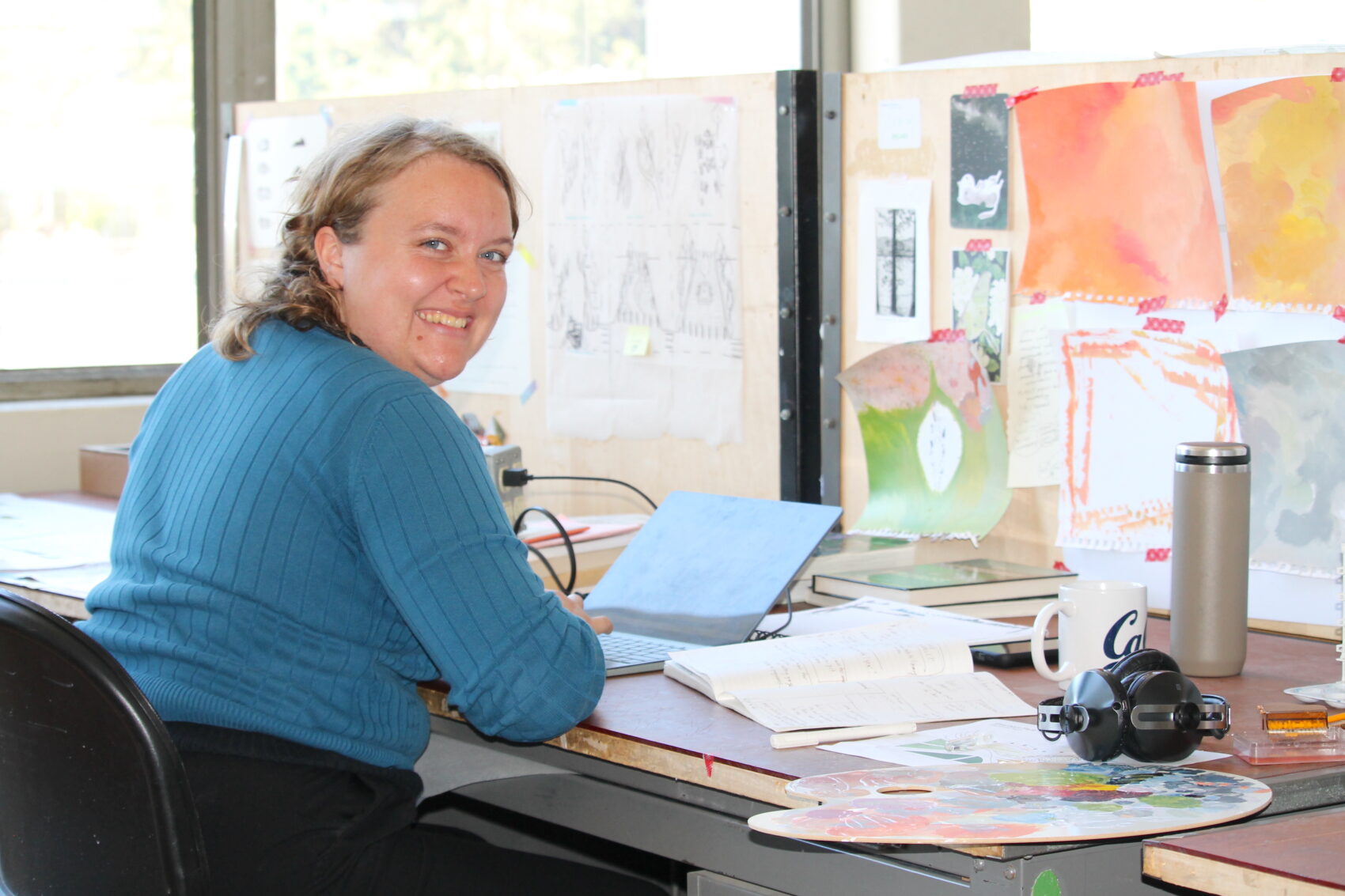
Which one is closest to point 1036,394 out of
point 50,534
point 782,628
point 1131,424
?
point 1131,424

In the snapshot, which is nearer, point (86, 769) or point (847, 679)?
point (86, 769)

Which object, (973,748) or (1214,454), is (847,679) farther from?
(1214,454)

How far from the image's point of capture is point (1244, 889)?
87 cm

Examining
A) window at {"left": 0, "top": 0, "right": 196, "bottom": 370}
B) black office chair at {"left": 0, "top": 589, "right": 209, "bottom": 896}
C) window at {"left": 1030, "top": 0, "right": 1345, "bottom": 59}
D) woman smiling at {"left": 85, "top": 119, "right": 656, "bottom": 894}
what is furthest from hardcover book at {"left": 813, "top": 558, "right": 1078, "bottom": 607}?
window at {"left": 1030, "top": 0, "right": 1345, "bottom": 59}

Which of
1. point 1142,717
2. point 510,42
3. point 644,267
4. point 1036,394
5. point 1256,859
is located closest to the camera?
point 1256,859

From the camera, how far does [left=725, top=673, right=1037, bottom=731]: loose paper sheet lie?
121cm

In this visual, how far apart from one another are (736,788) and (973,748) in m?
0.19

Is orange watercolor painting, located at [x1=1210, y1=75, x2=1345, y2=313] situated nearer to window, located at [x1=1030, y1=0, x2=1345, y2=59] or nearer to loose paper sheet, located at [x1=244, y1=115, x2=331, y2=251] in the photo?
loose paper sheet, located at [x1=244, y1=115, x2=331, y2=251]

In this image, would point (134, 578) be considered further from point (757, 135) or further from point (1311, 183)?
point (1311, 183)

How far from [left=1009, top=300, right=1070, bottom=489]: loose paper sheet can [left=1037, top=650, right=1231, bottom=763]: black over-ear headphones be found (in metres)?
0.72

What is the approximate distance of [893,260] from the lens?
6.29 feet

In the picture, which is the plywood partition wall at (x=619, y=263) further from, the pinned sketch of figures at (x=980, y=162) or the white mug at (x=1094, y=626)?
the white mug at (x=1094, y=626)

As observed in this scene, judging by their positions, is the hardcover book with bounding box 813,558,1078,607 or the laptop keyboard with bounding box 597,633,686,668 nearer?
the laptop keyboard with bounding box 597,633,686,668

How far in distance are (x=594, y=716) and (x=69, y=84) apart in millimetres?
2058
